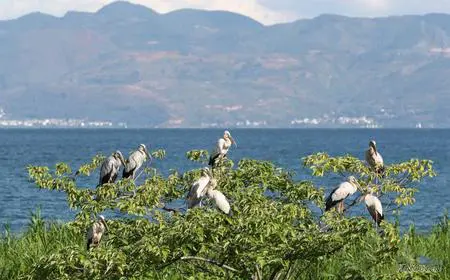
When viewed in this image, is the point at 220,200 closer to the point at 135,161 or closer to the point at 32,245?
the point at 135,161

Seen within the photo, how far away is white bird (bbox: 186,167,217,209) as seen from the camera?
18391 mm

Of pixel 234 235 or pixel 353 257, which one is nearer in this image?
pixel 234 235

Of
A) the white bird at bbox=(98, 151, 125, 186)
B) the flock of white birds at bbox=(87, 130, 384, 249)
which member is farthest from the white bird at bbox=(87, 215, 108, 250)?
the white bird at bbox=(98, 151, 125, 186)

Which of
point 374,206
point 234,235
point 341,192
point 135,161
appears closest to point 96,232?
point 234,235

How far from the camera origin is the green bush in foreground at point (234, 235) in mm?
15617

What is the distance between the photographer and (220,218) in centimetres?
1586

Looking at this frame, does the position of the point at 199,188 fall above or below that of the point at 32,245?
above

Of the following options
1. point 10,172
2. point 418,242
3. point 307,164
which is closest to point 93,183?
point 10,172

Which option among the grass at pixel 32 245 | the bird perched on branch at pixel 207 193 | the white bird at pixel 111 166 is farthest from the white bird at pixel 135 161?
the bird perched on branch at pixel 207 193

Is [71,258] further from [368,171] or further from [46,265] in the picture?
[368,171]

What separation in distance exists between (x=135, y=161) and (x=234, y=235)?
8.10 metres

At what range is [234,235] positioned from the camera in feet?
53.2

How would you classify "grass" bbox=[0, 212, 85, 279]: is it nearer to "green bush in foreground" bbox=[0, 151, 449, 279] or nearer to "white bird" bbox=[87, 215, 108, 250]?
"green bush in foreground" bbox=[0, 151, 449, 279]

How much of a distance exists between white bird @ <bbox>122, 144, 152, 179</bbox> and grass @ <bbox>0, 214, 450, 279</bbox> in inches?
78.7
